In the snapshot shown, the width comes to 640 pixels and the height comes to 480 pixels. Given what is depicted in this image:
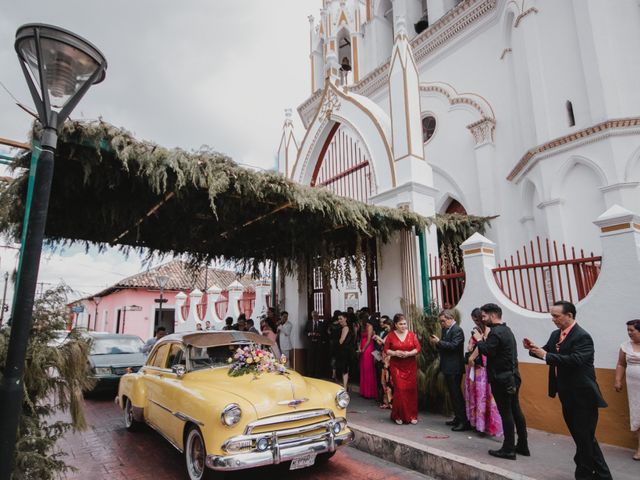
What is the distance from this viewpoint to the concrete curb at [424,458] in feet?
14.2

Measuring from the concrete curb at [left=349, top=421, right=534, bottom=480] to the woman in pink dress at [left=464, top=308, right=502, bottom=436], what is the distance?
47.7 inches

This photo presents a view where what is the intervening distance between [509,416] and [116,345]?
10.1m

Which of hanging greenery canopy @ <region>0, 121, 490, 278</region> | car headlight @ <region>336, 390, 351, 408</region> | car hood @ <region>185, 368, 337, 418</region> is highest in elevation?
hanging greenery canopy @ <region>0, 121, 490, 278</region>

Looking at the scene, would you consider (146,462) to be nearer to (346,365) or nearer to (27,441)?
(27,441)

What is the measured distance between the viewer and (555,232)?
9.59 meters

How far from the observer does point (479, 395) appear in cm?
591

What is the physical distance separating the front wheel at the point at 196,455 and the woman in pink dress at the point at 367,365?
4421 mm

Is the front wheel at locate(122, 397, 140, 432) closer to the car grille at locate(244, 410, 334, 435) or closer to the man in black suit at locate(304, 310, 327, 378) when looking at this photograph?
the car grille at locate(244, 410, 334, 435)

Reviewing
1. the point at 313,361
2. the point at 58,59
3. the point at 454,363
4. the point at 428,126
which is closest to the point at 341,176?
the point at 428,126

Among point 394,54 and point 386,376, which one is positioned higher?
point 394,54

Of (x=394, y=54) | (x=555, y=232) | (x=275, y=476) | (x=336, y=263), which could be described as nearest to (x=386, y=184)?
(x=336, y=263)

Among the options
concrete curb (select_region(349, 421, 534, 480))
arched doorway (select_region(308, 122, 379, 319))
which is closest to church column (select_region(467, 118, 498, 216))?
arched doorway (select_region(308, 122, 379, 319))

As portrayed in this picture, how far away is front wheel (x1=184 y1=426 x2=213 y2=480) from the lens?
4.35 m

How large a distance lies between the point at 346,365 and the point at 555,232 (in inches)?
228
